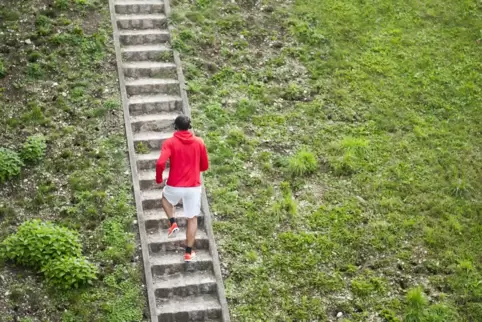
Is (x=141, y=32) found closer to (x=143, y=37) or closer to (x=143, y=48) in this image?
(x=143, y=37)

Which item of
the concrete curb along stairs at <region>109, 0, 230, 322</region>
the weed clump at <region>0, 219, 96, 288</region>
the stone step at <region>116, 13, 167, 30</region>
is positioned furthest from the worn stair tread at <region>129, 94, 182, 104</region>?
the weed clump at <region>0, 219, 96, 288</region>

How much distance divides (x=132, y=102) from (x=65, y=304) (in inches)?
155

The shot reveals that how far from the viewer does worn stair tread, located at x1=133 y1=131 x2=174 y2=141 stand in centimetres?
1061

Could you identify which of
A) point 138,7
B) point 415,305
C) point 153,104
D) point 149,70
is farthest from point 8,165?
point 415,305

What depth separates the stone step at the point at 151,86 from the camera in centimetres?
1129

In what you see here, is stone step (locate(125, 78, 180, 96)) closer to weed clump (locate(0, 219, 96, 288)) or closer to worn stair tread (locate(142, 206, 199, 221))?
worn stair tread (locate(142, 206, 199, 221))

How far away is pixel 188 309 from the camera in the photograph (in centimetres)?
882

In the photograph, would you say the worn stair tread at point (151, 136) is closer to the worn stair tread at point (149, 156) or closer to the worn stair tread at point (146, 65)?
the worn stair tread at point (149, 156)

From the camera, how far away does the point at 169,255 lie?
935cm

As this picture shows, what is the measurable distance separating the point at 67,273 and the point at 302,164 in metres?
4.31

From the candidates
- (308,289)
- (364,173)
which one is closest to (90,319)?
(308,289)

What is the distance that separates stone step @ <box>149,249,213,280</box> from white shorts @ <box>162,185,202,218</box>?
776mm

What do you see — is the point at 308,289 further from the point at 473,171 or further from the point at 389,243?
the point at 473,171

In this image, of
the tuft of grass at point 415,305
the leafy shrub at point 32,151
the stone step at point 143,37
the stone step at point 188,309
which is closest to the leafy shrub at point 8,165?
the leafy shrub at point 32,151
